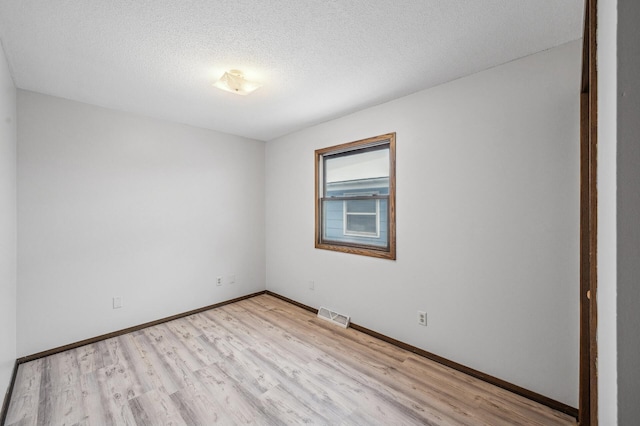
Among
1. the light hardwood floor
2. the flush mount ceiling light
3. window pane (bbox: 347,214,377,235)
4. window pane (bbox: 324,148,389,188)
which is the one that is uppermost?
the flush mount ceiling light

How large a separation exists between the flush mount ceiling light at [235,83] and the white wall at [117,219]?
1513 mm

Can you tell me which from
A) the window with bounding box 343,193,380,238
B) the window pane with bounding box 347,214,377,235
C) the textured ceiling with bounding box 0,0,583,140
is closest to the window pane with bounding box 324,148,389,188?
the window with bounding box 343,193,380,238

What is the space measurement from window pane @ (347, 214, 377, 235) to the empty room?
41 mm

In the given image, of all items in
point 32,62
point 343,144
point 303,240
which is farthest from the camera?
point 303,240

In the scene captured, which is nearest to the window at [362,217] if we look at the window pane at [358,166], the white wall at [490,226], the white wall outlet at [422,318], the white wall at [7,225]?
the window pane at [358,166]

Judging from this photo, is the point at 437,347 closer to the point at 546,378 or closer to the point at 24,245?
the point at 546,378

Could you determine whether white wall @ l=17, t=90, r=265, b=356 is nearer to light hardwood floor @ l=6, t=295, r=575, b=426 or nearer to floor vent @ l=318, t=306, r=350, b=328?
light hardwood floor @ l=6, t=295, r=575, b=426

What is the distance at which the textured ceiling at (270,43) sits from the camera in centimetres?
156

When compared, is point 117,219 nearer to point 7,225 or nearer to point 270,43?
point 7,225

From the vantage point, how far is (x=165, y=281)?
11.0 ft
